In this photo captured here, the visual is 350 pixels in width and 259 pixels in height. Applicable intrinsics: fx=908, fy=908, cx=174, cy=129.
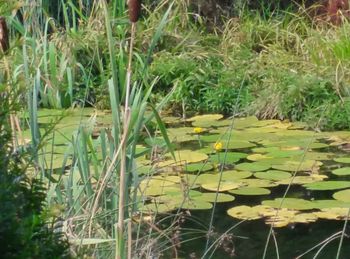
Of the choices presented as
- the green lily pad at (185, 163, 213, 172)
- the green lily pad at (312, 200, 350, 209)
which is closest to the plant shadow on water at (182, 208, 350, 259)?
the green lily pad at (312, 200, 350, 209)

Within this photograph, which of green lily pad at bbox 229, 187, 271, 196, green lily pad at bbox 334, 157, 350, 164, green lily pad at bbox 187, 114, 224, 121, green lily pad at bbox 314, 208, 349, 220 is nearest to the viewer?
green lily pad at bbox 314, 208, 349, 220

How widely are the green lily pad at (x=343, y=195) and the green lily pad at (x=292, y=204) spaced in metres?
0.17

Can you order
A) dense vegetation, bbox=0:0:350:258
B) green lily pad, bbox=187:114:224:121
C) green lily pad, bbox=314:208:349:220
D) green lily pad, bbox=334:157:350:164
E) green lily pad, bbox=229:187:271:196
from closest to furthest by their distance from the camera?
green lily pad, bbox=314:208:349:220 < green lily pad, bbox=229:187:271:196 < green lily pad, bbox=334:157:350:164 < dense vegetation, bbox=0:0:350:258 < green lily pad, bbox=187:114:224:121

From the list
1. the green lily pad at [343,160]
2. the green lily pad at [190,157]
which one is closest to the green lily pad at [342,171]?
Result: the green lily pad at [343,160]

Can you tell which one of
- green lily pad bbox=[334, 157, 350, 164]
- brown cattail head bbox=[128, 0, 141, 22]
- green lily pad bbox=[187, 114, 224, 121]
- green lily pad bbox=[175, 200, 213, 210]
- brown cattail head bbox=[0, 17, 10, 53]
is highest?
brown cattail head bbox=[128, 0, 141, 22]

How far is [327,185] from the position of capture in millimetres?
5332

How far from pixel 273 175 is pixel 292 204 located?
50 cm

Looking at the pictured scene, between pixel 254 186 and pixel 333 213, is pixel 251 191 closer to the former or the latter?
pixel 254 186

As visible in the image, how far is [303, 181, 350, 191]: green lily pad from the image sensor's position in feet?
17.4

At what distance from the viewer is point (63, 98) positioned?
25.6ft

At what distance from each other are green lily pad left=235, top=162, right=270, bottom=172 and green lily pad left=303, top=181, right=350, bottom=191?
39 centimetres

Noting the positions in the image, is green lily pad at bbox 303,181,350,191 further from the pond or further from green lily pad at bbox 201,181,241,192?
green lily pad at bbox 201,181,241,192

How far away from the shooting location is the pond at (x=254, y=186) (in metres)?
4.70

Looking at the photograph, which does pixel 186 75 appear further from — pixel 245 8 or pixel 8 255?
pixel 8 255
